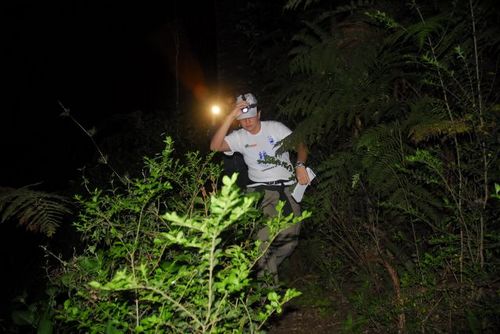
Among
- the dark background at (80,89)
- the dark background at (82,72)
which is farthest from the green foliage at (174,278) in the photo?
the dark background at (82,72)

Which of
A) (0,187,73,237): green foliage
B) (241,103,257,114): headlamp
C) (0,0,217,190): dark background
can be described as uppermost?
(0,0,217,190): dark background

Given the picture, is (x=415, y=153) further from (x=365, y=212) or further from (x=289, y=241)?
(x=289, y=241)

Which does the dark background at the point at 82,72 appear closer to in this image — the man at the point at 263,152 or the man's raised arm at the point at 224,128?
the man's raised arm at the point at 224,128

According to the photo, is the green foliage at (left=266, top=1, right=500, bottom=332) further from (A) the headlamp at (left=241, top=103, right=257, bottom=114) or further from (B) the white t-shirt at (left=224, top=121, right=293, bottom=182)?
(A) the headlamp at (left=241, top=103, right=257, bottom=114)

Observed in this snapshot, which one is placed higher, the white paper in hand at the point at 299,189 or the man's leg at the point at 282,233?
the white paper in hand at the point at 299,189

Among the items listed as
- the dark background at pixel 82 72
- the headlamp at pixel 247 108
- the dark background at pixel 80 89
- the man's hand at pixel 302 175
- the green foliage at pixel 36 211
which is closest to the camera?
the green foliage at pixel 36 211

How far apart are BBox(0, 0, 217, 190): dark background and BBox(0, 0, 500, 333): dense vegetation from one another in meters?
3.27

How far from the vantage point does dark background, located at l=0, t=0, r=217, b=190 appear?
507 cm

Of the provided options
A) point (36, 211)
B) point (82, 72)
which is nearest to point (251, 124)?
point (36, 211)

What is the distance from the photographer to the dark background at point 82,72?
16.6 feet

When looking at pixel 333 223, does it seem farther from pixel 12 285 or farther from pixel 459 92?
pixel 12 285

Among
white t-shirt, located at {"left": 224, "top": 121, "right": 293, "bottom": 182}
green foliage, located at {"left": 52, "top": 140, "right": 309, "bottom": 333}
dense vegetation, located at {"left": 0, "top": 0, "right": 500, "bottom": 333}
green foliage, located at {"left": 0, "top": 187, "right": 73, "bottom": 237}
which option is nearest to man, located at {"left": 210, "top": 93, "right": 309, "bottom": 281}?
white t-shirt, located at {"left": 224, "top": 121, "right": 293, "bottom": 182}

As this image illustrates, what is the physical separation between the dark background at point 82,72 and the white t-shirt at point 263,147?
244 cm

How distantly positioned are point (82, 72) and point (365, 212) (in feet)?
20.9
